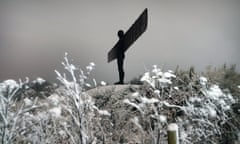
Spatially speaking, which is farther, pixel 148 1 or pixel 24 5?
pixel 148 1

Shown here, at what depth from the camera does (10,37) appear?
3.14m

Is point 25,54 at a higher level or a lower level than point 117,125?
higher

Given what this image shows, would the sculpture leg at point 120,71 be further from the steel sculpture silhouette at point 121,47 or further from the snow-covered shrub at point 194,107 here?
the snow-covered shrub at point 194,107

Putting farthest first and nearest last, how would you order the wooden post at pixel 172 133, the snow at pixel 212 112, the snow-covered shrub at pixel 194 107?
the snow-covered shrub at pixel 194 107 → the snow at pixel 212 112 → the wooden post at pixel 172 133

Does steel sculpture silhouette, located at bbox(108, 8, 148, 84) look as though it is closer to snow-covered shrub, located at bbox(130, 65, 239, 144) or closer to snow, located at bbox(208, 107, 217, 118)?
snow-covered shrub, located at bbox(130, 65, 239, 144)

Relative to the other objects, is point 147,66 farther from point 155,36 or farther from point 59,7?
point 59,7

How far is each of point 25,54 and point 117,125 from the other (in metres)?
0.96

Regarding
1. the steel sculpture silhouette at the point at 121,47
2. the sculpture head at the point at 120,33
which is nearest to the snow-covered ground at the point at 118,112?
the steel sculpture silhouette at the point at 121,47

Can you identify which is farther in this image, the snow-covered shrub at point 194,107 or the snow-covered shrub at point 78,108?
the snow-covered shrub at point 194,107

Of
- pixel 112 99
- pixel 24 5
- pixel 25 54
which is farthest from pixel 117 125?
pixel 24 5

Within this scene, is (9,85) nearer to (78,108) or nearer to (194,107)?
(78,108)

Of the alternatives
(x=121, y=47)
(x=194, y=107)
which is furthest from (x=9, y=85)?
(x=194, y=107)

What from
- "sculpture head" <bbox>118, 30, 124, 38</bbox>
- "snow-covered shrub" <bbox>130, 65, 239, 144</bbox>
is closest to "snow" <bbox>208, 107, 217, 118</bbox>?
"snow-covered shrub" <bbox>130, 65, 239, 144</bbox>

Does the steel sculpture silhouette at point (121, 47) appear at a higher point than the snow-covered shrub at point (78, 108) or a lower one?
higher
